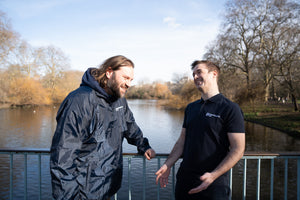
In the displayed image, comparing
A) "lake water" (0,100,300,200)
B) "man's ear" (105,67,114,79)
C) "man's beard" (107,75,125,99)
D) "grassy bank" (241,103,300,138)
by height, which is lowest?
"lake water" (0,100,300,200)

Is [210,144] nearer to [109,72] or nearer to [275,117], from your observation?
[109,72]

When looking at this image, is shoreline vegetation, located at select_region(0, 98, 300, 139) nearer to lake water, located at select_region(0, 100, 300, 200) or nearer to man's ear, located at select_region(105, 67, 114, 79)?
lake water, located at select_region(0, 100, 300, 200)

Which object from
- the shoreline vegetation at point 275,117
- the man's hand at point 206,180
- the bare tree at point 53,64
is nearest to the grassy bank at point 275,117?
the shoreline vegetation at point 275,117

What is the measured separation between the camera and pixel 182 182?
1.90 metres

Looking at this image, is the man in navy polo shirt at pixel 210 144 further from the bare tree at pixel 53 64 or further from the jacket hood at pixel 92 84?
the bare tree at pixel 53 64

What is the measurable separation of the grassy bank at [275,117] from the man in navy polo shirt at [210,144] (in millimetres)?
16659

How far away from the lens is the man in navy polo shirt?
170 centimetres

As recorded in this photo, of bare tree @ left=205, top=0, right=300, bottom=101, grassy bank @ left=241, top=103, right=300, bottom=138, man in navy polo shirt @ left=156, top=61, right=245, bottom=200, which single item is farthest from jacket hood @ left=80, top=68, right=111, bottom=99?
bare tree @ left=205, top=0, right=300, bottom=101

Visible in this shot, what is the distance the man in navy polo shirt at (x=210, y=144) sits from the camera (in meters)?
A: 1.70

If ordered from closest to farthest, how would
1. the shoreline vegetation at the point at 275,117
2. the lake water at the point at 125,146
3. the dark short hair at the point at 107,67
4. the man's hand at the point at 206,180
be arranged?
1. the man's hand at the point at 206,180
2. the dark short hair at the point at 107,67
3. the lake water at the point at 125,146
4. the shoreline vegetation at the point at 275,117

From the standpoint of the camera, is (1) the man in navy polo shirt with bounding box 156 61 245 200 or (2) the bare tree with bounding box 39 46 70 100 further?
(2) the bare tree with bounding box 39 46 70 100

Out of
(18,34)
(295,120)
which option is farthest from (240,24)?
(18,34)

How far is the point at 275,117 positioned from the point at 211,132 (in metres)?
23.0

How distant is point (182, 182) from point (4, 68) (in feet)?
124
